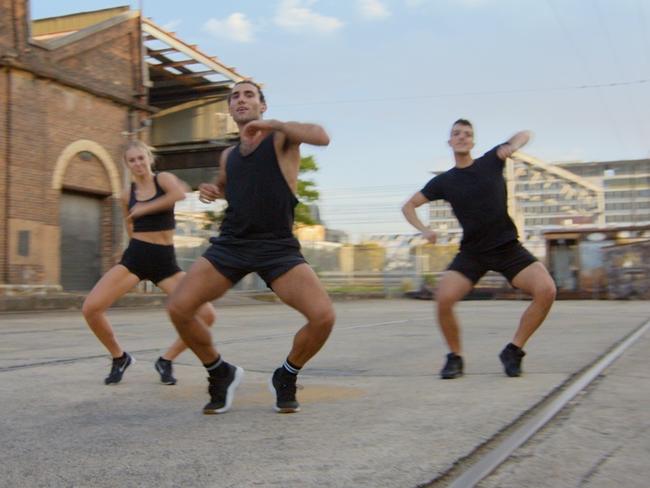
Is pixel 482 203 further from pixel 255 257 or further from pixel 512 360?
pixel 255 257

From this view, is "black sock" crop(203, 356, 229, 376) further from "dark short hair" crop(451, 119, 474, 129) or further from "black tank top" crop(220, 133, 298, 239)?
"dark short hair" crop(451, 119, 474, 129)

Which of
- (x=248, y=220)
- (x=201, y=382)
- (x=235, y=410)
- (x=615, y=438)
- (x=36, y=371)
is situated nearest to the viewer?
(x=615, y=438)

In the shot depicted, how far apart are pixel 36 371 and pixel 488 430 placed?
3632mm

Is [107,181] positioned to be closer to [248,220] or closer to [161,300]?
[161,300]

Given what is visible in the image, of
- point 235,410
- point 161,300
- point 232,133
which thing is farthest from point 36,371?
point 232,133

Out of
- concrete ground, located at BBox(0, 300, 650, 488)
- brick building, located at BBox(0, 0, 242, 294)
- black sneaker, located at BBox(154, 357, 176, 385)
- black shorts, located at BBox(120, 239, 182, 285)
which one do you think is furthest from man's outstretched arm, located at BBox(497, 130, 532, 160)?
brick building, located at BBox(0, 0, 242, 294)

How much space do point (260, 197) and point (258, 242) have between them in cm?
23

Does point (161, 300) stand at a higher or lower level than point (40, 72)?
lower

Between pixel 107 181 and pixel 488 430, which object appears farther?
pixel 107 181

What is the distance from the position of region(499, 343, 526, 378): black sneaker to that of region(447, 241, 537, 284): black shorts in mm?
503

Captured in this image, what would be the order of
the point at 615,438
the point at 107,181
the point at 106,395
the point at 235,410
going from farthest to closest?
the point at 107,181
the point at 106,395
the point at 235,410
the point at 615,438

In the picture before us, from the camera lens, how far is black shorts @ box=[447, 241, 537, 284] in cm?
530

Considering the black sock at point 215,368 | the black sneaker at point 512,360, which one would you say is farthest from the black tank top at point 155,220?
the black sneaker at point 512,360

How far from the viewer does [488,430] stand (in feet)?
11.3
